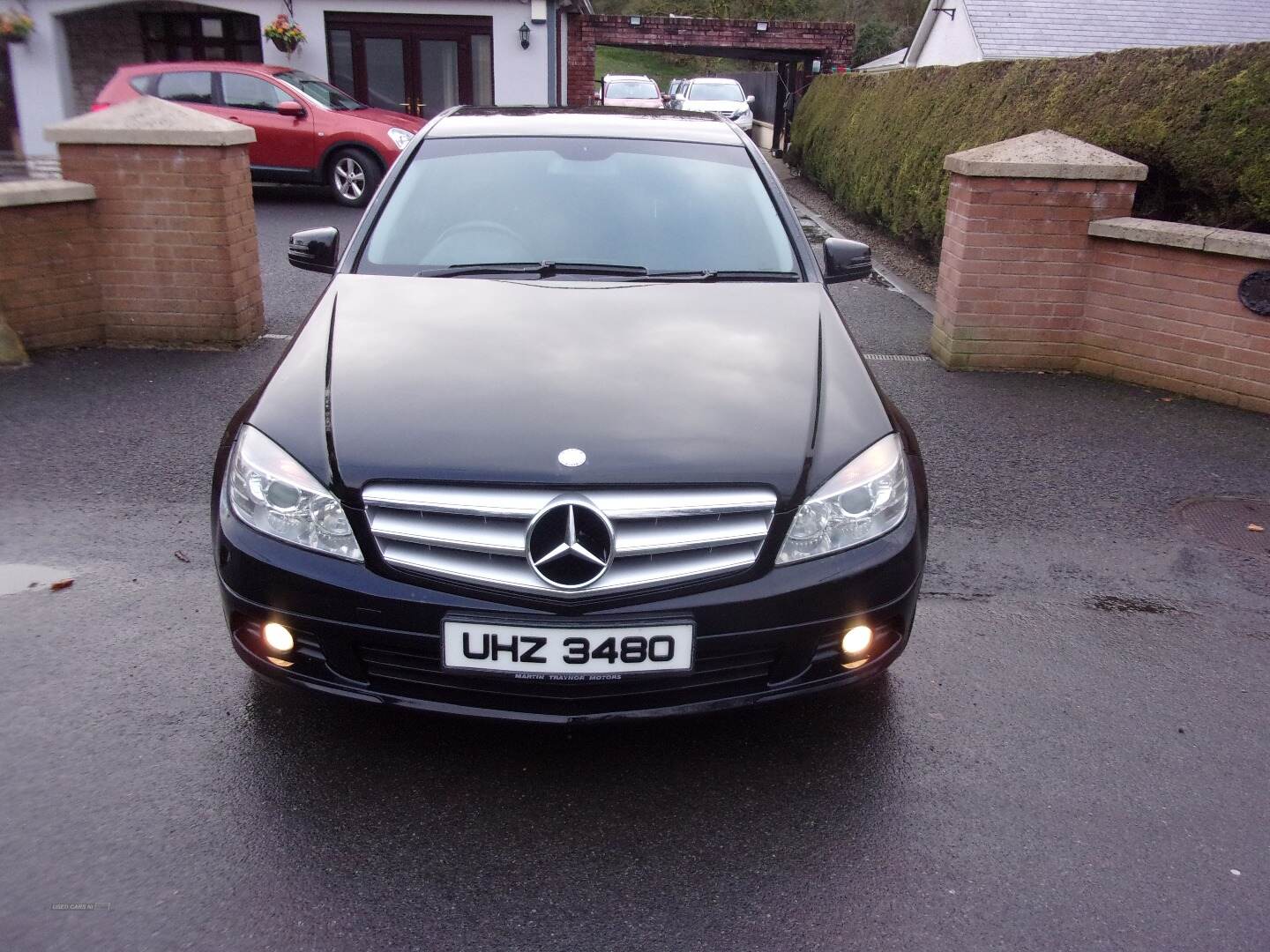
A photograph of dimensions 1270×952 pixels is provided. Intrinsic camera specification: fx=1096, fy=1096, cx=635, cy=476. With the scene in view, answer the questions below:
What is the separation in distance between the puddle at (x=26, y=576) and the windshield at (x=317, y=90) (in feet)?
38.7

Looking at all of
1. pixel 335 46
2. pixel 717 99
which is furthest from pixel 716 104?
pixel 335 46

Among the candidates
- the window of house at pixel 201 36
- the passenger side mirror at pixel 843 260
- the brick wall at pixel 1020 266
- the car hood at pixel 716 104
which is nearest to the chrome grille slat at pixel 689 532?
the passenger side mirror at pixel 843 260

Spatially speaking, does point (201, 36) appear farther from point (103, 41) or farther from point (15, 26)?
point (15, 26)

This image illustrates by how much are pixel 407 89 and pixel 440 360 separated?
18.7 meters

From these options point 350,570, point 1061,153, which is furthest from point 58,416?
point 1061,153

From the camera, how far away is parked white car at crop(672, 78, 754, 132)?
27.1m

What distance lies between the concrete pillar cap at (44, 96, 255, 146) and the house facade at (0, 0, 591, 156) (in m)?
13.8

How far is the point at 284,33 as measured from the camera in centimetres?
1897

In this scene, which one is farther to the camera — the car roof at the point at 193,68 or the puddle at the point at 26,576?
the car roof at the point at 193,68

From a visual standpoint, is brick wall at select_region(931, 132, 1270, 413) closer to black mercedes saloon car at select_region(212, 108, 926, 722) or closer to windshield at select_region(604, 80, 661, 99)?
black mercedes saloon car at select_region(212, 108, 926, 722)

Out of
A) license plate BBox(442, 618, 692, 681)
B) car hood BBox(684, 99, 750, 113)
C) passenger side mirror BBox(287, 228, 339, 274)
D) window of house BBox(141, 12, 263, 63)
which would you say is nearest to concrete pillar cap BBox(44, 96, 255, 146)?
passenger side mirror BBox(287, 228, 339, 274)

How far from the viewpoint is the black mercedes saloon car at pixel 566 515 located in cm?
250

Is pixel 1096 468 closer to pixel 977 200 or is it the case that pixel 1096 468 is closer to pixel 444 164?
pixel 977 200

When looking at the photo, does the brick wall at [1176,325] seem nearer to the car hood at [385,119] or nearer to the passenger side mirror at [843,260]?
the passenger side mirror at [843,260]
